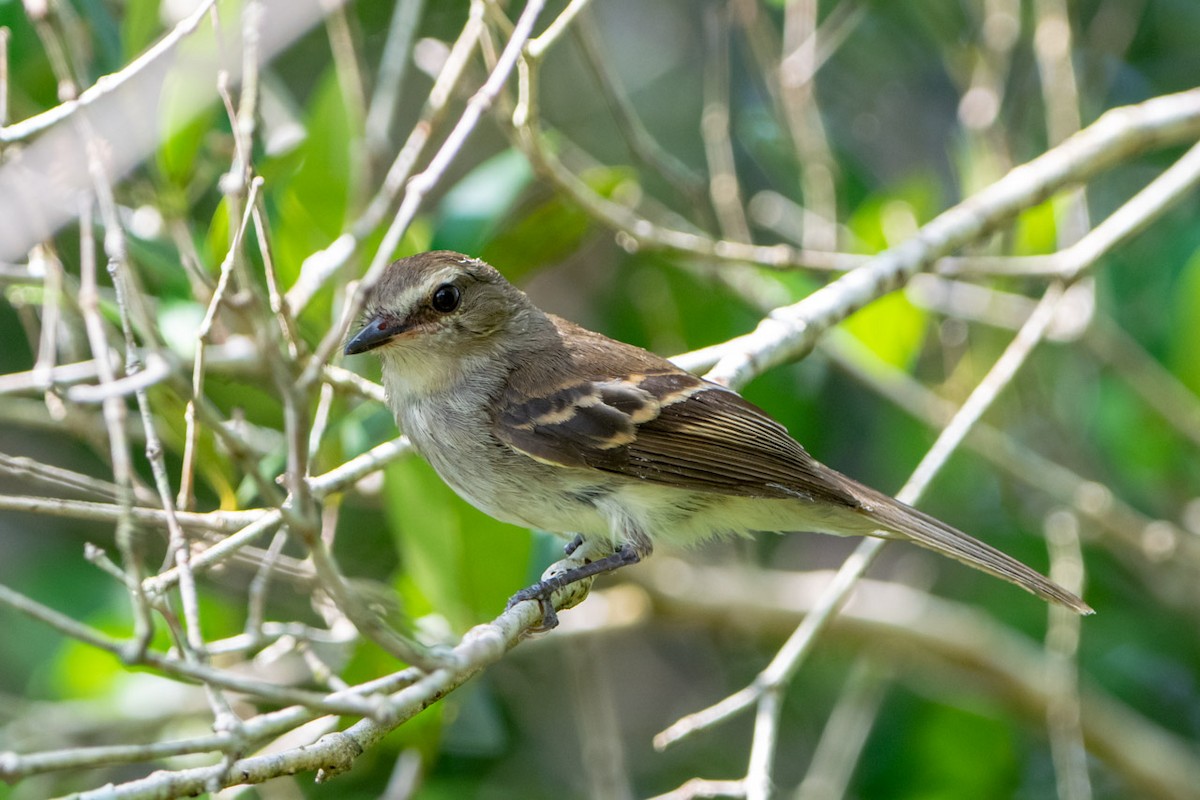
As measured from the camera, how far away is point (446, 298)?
3.70m

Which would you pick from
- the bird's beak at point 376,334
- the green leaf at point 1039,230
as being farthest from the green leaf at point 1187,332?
the bird's beak at point 376,334

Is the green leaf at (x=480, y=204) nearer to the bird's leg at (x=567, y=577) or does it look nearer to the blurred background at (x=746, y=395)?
the blurred background at (x=746, y=395)

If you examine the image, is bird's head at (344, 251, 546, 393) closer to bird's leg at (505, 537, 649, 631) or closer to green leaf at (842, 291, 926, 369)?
bird's leg at (505, 537, 649, 631)

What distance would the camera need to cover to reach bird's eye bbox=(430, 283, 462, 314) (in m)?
3.66

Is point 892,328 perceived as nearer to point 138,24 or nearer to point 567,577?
point 567,577

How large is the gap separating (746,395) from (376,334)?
73.3 inches

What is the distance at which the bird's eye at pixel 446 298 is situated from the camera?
3658mm

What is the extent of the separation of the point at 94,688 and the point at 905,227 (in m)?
3.35

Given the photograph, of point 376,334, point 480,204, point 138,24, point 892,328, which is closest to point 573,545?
point 376,334

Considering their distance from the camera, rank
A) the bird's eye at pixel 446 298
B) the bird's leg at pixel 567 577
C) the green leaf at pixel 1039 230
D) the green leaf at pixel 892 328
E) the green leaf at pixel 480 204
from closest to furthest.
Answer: the bird's leg at pixel 567 577, the bird's eye at pixel 446 298, the green leaf at pixel 480 204, the green leaf at pixel 892 328, the green leaf at pixel 1039 230

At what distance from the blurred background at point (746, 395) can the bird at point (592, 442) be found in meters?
0.27

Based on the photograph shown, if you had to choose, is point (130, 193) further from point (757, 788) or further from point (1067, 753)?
point (1067, 753)

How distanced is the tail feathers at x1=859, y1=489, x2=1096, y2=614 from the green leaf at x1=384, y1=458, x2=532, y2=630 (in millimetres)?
1074

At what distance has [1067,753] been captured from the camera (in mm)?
4277
